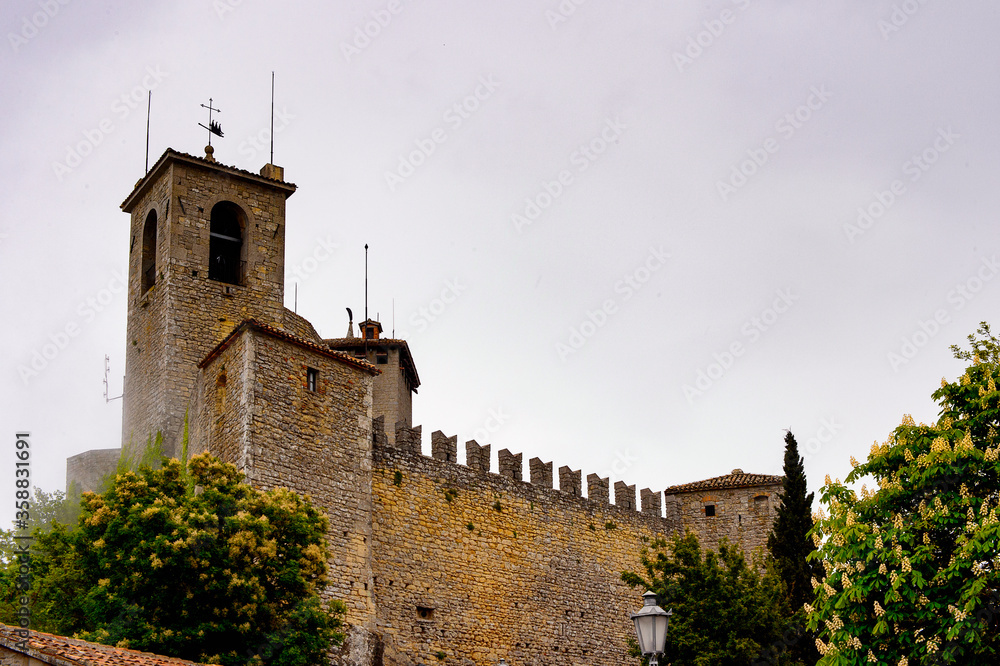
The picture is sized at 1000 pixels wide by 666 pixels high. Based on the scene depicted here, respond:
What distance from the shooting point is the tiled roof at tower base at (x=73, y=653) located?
1392 cm

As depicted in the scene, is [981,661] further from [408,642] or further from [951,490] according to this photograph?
[408,642]

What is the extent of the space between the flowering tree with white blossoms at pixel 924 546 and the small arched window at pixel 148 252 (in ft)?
61.6

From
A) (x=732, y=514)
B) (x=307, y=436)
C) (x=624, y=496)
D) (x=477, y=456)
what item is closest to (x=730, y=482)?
(x=732, y=514)

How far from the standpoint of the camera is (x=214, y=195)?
29.8 metres

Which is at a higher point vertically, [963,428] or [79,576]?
[963,428]

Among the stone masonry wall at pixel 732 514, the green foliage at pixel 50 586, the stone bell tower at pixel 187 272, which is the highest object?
the stone bell tower at pixel 187 272

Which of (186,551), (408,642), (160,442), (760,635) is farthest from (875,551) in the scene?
(160,442)

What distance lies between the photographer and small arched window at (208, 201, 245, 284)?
98.7 feet

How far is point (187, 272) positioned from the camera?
2862 cm

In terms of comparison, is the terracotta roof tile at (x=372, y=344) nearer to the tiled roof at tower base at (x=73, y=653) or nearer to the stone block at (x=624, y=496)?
the stone block at (x=624, y=496)

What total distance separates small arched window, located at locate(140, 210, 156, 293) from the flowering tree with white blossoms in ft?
61.6

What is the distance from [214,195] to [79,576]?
11323 mm

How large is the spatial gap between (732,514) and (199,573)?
74.3ft

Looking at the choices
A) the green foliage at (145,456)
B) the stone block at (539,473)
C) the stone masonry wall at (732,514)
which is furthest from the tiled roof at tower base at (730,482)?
the green foliage at (145,456)
